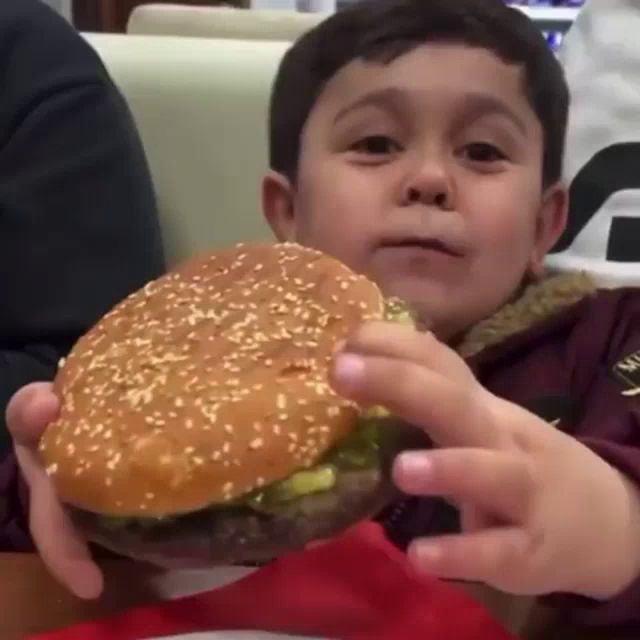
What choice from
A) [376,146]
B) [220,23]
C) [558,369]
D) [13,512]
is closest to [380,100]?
[376,146]

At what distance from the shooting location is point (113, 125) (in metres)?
1.37

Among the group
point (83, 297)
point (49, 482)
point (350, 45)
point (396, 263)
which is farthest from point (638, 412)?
point (83, 297)

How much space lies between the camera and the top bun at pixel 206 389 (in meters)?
0.57

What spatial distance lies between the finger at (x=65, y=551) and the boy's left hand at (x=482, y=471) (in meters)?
0.20

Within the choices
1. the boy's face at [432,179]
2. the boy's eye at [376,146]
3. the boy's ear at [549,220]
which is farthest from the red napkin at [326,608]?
the boy's ear at [549,220]

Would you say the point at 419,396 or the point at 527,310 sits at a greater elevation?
the point at 419,396

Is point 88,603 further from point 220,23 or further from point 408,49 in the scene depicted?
point 220,23

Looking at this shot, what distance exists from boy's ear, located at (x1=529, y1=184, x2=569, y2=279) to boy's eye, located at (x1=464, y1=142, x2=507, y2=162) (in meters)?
0.12

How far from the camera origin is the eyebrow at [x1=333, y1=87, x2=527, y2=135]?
Answer: 1.03 metres

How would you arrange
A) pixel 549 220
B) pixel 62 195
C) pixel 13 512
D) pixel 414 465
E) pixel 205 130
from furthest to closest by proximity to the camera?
pixel 205 130, pixel 62 195, pixel 549 220, pixel 13 512, pixel 414 465

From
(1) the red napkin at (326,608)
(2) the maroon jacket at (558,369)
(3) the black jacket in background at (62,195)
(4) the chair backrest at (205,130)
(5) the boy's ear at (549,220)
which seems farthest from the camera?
(4) the chair backrest at (205,130)

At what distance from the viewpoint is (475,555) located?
1.74 feet

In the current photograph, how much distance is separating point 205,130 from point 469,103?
54 cm

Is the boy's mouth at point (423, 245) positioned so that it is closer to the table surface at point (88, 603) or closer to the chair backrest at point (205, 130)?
the table surface at point (88, 603)
